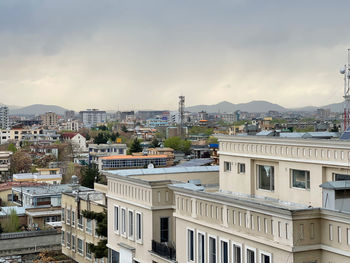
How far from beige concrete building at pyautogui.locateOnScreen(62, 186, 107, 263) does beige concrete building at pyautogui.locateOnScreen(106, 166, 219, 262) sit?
6054 mm

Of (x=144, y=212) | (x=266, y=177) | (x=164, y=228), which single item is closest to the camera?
(x=266, y=177)

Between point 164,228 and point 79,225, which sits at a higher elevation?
point 164,228

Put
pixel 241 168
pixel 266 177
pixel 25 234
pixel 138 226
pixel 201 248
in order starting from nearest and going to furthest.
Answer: pixel 201 248, pixel 266 177, pixel 241 168, pixel 138 226, pixel 25 234

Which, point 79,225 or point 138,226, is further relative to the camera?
point 79,225

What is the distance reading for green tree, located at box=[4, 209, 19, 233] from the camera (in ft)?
126

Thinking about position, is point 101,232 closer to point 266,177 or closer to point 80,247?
point 80,247

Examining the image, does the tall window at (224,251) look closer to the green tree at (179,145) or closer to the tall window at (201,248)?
the tall window at (201,248)

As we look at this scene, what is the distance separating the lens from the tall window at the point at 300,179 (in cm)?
1477

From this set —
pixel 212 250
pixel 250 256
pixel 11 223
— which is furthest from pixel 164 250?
pixel 11 223

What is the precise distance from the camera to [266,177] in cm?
1630

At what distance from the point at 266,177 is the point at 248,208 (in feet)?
11.5

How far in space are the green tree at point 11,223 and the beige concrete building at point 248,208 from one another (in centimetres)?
1982

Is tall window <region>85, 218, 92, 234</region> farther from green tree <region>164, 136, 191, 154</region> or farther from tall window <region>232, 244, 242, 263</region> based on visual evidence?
green tree <region>164, 136, 191, 154</region>

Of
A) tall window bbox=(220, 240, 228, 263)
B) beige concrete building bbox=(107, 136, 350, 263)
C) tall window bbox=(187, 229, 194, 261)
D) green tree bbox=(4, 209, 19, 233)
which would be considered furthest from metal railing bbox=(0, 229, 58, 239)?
tall window bbox=(220, 240, 228, 263)
